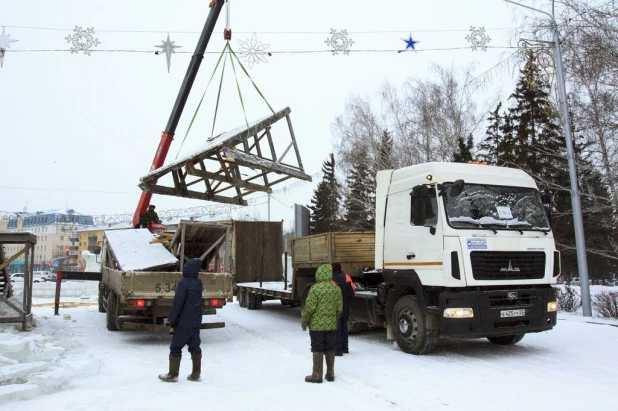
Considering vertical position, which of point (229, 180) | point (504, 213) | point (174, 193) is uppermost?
point (229, 180)

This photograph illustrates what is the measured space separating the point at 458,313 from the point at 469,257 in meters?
0.85

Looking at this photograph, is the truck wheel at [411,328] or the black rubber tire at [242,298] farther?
the black rubber tire at [242,298]

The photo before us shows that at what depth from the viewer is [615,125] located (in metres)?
11.6

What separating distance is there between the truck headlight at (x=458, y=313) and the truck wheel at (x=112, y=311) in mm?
6641

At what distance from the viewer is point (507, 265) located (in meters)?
7.95

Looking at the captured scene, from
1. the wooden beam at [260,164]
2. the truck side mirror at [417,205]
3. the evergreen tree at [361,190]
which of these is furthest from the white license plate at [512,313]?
the evergreen tree at [361,190]

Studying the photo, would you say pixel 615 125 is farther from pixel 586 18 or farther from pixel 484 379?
pixel 484 379

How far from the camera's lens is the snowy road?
5484 millimetres

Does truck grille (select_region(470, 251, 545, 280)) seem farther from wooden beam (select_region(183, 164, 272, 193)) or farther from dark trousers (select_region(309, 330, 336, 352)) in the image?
wooden beam (select_region(183, 164, 272, 193))

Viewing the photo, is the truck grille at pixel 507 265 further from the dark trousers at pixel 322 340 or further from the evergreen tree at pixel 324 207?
the evergreen tree at pixel 324 207

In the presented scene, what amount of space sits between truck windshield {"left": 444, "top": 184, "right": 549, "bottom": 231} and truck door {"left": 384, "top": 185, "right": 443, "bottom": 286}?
0.92 feet

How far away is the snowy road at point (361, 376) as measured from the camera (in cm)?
548

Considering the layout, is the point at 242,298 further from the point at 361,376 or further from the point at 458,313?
the point at 361,376

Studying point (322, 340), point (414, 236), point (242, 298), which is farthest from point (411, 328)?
point (242, 298)
